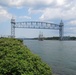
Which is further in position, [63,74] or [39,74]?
[63,74]

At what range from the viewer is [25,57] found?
39.9 ft

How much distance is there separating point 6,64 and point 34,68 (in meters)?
1.26

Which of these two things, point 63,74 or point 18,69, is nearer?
point 18,69

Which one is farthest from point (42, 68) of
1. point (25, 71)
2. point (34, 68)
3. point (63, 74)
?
point (63, 74)

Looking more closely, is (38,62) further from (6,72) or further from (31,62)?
(6,72)

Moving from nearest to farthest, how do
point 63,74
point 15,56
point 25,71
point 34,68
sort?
point 25,71, point 34,68, point 15,56, point 63,74

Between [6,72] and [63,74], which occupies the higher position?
[6,72]

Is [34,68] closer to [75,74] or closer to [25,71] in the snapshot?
[25,71]

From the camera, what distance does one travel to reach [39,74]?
10.9 m

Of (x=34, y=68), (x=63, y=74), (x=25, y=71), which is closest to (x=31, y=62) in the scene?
(x=34, y=68)

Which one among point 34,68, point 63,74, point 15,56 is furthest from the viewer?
point 63,74

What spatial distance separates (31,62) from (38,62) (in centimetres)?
51

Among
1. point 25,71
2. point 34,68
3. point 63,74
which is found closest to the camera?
point 25,71

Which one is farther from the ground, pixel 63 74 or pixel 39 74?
pixel 39 74
